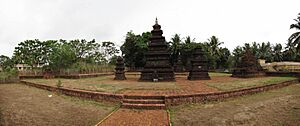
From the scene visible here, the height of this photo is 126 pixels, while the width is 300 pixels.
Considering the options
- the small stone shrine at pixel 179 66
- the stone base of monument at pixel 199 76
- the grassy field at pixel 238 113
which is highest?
the small stone shrine at pixel 179 66

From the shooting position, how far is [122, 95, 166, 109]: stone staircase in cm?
841

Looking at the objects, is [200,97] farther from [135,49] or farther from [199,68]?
[135,49]

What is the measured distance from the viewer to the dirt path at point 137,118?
650cm

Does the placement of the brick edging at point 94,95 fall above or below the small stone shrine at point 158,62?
below

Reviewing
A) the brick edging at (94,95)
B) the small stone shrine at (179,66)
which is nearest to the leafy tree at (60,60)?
the brick edging at (94,95)

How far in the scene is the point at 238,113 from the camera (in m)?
7.41

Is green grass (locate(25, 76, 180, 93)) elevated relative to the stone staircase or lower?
elevated

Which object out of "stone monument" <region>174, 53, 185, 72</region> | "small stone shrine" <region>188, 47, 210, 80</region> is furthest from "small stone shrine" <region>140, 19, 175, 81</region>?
"stone monument" <region>174, 53, 185, 72</region>

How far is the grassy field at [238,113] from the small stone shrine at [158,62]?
871cm

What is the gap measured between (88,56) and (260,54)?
4546 cm

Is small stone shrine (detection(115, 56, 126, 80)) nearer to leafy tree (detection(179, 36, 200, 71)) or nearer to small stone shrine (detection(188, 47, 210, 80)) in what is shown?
small stone shrine (detection(188, 47, 210, 80))

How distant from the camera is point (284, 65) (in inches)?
1374

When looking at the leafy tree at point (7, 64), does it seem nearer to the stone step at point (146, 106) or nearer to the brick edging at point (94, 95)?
the brick edging at point (94, 95)

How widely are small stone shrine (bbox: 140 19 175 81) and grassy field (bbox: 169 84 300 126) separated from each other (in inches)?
343
